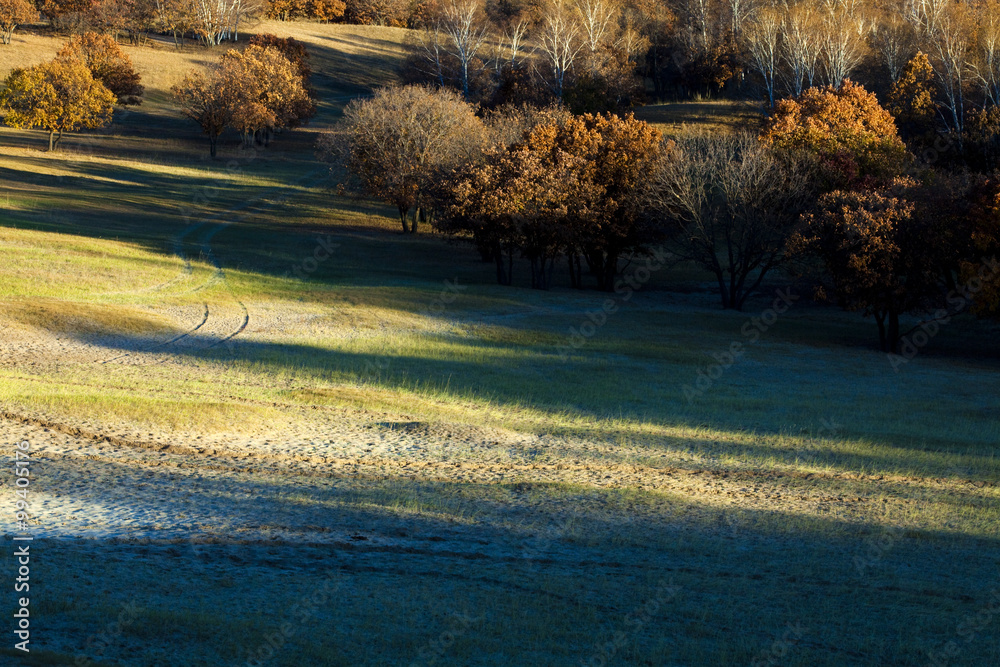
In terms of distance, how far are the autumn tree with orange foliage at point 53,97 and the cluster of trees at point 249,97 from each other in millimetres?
9023

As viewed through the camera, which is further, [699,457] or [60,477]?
[699,457]

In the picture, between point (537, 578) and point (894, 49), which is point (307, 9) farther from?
point (537, 578)

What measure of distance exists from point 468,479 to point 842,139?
45.1 metres

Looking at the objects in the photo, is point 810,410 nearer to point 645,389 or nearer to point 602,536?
point 645,389

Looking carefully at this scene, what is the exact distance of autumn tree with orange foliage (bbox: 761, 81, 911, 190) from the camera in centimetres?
5056

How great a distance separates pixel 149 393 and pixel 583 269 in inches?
1669

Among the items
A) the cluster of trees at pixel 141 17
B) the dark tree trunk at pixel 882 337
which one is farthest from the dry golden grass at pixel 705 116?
the cluster of trees at pixel 141 17

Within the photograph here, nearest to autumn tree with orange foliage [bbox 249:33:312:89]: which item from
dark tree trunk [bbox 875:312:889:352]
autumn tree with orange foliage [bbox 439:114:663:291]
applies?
→ autumn tree with orange foliage [bbox 439:114:663:291]

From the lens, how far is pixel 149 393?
22125 mm

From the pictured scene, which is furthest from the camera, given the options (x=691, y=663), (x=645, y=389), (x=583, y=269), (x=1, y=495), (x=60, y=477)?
(x=583, y=269)

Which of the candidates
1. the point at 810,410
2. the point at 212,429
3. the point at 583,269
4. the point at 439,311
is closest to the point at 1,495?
the point at 212,429

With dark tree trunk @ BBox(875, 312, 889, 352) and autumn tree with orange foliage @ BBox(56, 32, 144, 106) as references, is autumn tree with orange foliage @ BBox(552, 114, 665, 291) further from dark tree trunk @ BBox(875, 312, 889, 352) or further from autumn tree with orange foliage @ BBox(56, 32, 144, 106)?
autumn tree with orange foliage @ BBox(56, 32, 144, 106)

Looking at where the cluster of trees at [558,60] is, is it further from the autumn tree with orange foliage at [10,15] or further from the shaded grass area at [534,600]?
the shaded grass area at [534,600]

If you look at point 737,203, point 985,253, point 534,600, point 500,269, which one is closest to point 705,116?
point 737,203
